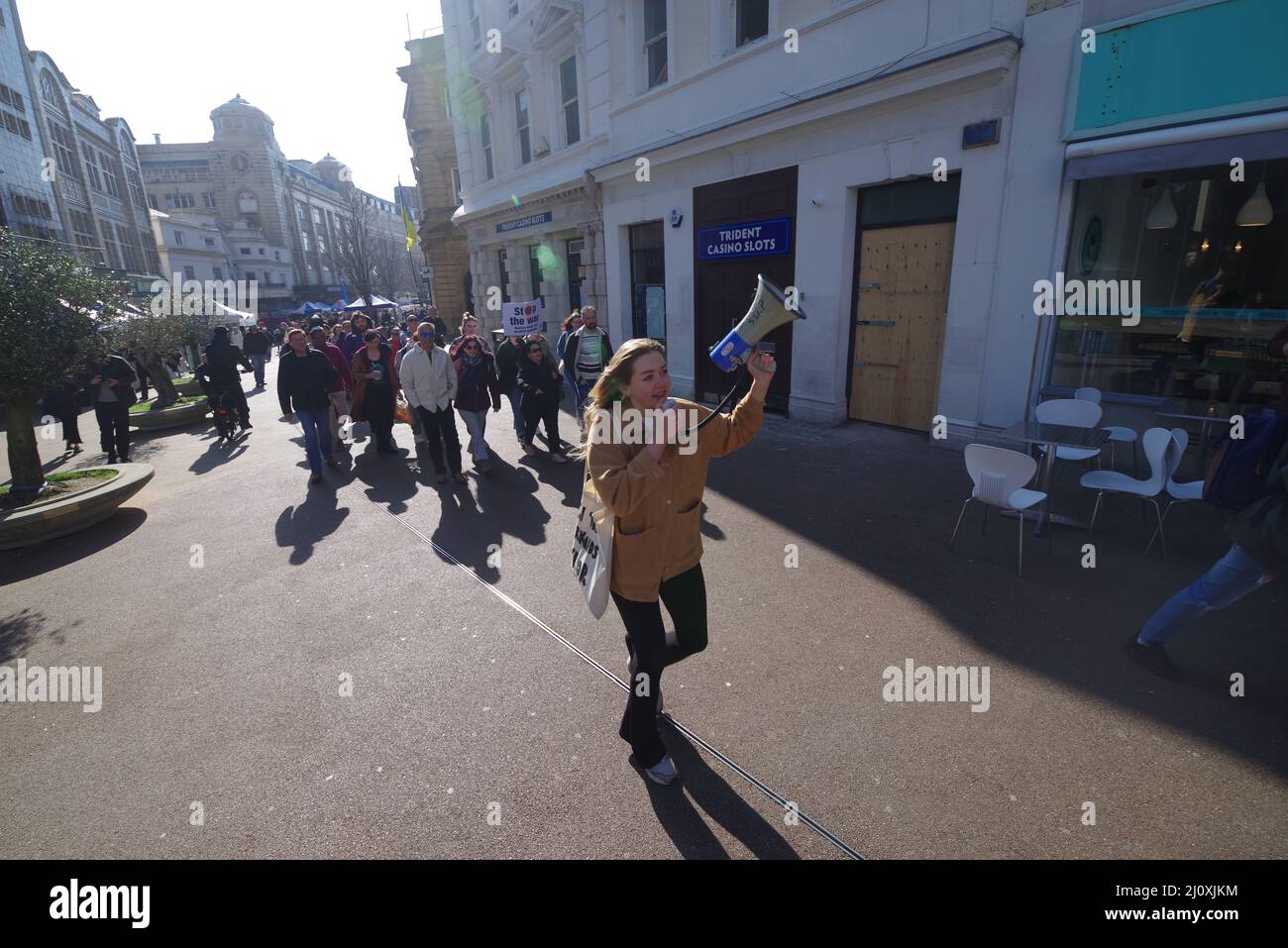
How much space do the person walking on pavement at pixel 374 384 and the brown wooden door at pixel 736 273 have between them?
17.0 feet

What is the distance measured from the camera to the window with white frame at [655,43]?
11.1 meters

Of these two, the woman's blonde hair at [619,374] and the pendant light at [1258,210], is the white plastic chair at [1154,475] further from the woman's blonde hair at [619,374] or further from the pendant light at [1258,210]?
the woman's blonde hair at [619,374]

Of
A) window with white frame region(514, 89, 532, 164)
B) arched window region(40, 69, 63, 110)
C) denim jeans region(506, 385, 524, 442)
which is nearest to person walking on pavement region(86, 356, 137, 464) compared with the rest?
denim jeans region(506, 385, 524, 442)

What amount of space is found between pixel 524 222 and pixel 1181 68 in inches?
569

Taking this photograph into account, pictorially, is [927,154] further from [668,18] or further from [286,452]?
[286,452]

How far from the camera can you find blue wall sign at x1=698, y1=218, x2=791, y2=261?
9.46m

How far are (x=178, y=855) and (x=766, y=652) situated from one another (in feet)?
10.1

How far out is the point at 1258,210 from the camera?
5820 millimetres

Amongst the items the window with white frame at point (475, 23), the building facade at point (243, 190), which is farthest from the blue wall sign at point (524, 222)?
the building facade at point (243, 190)

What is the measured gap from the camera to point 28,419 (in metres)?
6.64

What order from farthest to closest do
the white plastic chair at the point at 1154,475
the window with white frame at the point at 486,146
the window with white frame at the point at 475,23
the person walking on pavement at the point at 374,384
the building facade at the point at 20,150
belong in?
the building facade at the point at 20,150 → the window with white frame at the point at 486,146 → the window with white frame at the point at 475,23 → the person walking on pavement at the point at 374,384 → the white plastic chair at the point at 1154,475
